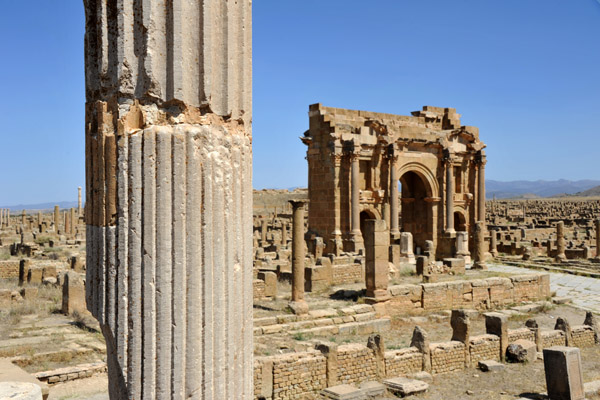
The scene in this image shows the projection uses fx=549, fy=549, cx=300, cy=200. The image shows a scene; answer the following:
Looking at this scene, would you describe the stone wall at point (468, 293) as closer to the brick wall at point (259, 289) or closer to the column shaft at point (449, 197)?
the brick wall at point (259, 289)

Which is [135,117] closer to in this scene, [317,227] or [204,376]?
[204,376]

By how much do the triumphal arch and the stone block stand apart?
14.3 m

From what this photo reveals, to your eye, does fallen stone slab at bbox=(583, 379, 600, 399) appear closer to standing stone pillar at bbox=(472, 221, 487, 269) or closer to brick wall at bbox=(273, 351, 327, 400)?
brick wall at bbox=(273, 351, 327, 400)

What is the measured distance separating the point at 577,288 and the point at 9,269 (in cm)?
1780

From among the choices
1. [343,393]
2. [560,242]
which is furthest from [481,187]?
[343,393]

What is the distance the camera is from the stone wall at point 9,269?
15672mm

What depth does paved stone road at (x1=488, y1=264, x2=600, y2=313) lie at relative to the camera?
52.1 feet

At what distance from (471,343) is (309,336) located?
10.4ft

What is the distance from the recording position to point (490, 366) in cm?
924

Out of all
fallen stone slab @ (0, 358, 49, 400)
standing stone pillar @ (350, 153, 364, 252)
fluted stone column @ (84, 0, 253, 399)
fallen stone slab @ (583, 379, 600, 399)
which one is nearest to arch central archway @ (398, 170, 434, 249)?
standing stone pillar @ (350, 153, 364, 252)

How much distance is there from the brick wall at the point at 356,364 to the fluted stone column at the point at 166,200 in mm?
5777

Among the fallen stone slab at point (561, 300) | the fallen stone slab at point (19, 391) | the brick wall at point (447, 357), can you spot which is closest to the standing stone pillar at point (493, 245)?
the fallen stone slab at point (561, 300)

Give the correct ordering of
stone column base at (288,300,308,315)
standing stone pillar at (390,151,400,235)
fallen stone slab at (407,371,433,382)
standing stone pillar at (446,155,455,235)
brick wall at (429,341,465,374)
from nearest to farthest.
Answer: fallen stone slab at (407,371,433,382)
brick wall at (429,341,465,374)
stone column base at (288,300,308,315)
standing stone pillar at (390,151,400,235)
standing stone pillar at (446,155,455,235)

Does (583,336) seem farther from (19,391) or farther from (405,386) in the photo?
(19,391)
